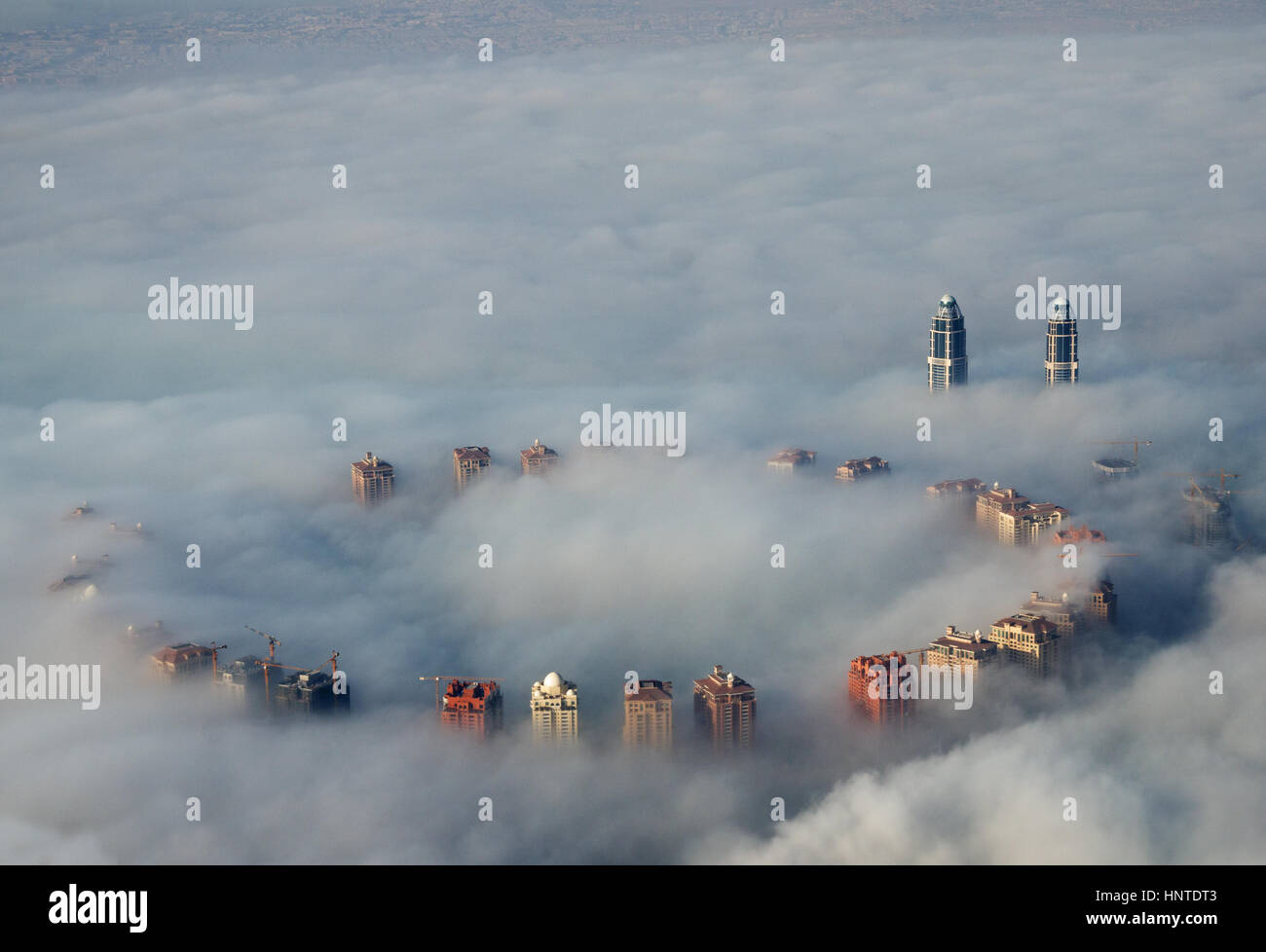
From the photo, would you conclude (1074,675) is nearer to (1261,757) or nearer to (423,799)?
(1261,757)

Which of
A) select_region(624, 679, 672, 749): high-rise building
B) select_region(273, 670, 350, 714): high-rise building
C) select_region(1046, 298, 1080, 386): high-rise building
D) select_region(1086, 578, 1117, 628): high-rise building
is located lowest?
select_region(624, 679, 672, 749): high-rise building

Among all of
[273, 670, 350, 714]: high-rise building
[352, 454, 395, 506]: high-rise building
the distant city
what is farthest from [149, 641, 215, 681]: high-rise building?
[352, 454, 395, 506]: high-rise building

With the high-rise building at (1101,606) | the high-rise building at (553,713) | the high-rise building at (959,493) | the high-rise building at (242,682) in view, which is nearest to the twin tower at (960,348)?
the high-rise building at (959,493)

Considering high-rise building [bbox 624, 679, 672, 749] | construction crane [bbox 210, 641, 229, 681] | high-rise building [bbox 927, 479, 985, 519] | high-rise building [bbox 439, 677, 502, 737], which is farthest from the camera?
high-rise building [bbox 927, 479, 985, 519]

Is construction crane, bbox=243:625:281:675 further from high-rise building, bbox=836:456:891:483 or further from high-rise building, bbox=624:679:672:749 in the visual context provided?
high-rise building, bbox=836:456:891:483

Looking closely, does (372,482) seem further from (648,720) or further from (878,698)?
(878,698)

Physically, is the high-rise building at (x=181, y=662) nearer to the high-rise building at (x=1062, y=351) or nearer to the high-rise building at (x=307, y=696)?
the high-rise building at (x=307, y=696)
